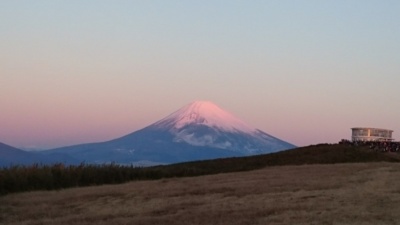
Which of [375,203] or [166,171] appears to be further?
[166,171]

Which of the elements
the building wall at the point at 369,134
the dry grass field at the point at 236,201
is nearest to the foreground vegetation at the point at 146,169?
the dry grass field at the point at 236,201

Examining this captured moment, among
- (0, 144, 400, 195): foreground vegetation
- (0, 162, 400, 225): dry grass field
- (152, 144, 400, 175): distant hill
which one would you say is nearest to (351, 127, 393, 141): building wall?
(152, 144, 400, 175): distant hill

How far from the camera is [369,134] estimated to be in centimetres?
5975

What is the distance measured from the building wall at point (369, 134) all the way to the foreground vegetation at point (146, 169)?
1200 centimetres

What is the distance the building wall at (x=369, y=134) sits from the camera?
59428 mm

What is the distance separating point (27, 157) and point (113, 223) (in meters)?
160

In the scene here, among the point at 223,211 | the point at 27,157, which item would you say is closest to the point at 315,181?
the point at 223,211

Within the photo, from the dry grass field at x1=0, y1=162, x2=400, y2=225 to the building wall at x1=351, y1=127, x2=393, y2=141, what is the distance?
27.8 meters

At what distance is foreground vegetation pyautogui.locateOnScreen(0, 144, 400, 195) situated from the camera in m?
34.4

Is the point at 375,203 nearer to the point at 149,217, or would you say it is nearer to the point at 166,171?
the point at 149,217

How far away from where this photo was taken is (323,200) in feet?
67.6

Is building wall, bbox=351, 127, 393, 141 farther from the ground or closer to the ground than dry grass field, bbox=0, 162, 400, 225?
farther from the ground

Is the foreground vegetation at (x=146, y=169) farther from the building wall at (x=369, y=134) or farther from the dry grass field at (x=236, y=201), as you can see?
the building wall at (x=369, y=134)

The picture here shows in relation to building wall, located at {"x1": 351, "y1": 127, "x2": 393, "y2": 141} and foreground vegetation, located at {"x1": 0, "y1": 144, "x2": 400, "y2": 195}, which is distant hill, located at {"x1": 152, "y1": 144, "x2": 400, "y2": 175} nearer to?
foreground vegetation, located at {"x1": 0, "y1": 144, "x2": 400, "y2": 195}
